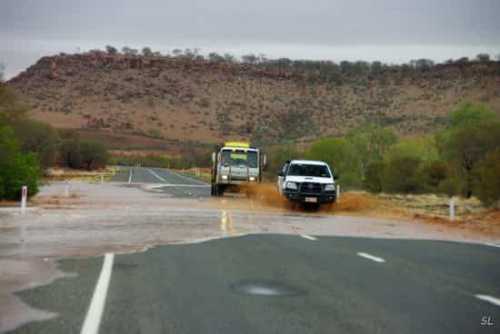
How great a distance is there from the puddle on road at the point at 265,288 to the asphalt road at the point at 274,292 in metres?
0.01

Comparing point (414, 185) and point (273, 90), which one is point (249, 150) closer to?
point (414, 185)

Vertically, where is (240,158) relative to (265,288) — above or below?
above

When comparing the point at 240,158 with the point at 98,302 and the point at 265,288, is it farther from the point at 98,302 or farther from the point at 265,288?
the point at 98,302

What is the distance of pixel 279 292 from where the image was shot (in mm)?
9945

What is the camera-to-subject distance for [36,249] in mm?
14477

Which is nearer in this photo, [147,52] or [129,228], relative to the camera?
[129,228]

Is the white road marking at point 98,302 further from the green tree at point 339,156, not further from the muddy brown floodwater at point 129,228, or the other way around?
the green tree at point 339,156

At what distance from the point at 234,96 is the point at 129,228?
413ft

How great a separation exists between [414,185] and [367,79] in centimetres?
9219

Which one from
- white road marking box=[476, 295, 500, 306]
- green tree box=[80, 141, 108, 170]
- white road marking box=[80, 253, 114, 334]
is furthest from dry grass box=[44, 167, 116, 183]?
white road marking box=[476, 295, 500, 306]

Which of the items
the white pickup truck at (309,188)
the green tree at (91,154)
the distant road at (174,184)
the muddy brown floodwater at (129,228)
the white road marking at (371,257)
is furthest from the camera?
the green tree at (91,154)

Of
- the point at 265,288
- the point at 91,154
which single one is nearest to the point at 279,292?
the point at 265,288

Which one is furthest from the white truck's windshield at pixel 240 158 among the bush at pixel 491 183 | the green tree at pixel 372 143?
the green tree at pixel 372 143

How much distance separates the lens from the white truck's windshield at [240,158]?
38.2m
